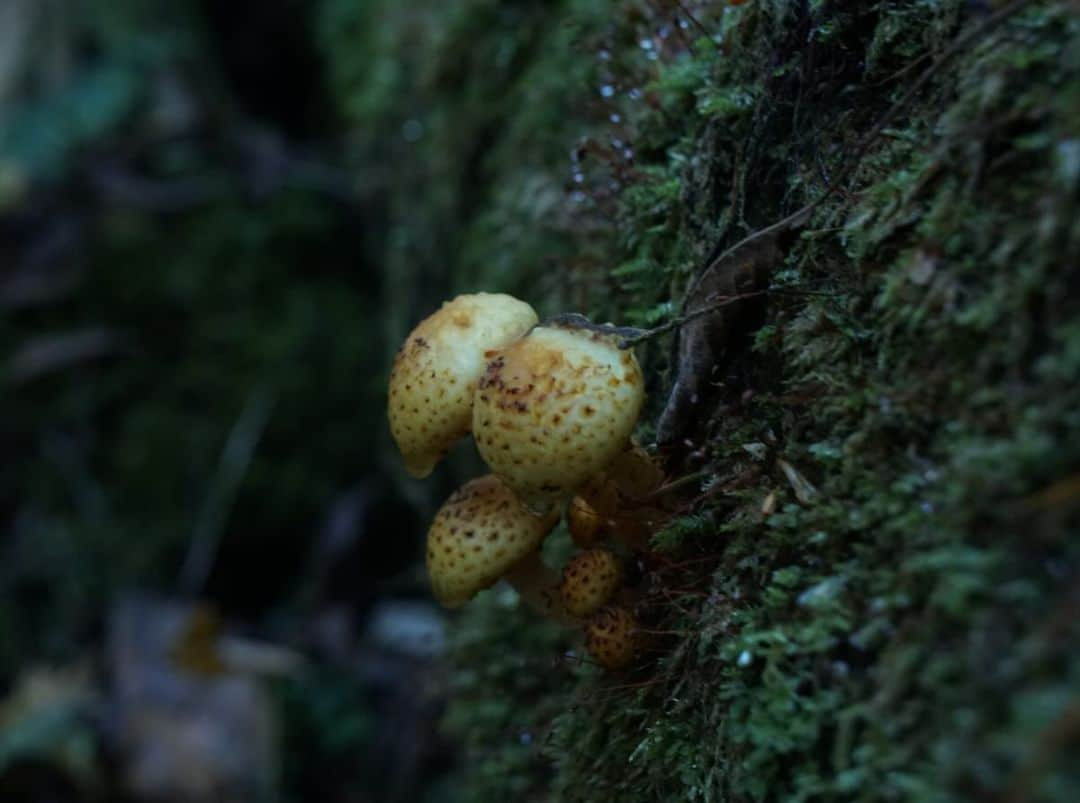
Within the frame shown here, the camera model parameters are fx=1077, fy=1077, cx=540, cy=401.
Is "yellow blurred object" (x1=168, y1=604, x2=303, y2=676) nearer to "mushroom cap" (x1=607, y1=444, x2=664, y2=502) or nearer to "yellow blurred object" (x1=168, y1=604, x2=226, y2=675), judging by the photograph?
"yellow blurred object" (x1=168, y1=604, x2=226, y2=675)

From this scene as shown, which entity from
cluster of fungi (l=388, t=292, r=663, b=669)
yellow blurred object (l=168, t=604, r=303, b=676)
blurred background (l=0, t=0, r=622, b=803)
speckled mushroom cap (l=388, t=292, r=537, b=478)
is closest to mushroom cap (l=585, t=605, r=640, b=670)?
cluster of fungi (l=388, t=292, r=663, b=669)

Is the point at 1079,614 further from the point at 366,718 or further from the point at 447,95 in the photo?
the point at 366,718

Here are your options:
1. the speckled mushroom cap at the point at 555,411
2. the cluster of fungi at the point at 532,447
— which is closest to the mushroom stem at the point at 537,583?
Result: the cluster of fungi at the point at 532,447

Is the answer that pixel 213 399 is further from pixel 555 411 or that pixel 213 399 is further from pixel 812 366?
pixel 812 366

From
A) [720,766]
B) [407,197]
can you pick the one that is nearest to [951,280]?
[720,766]

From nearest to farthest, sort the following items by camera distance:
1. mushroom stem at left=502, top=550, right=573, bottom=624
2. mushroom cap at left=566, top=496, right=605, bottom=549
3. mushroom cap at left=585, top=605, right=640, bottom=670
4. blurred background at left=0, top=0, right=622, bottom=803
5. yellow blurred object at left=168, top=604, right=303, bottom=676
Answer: mushroom cap at left=585, top=605, right=640, bottom=670, mushroom cap at left=566, top=496, right=605, bottom=549, mushroom stem at left=502, top=550, right=573, bottom=624, blurred background at left=0, top=0, right=622, bottom=803, yellow blurred object at left=168, top=604, right=303, bottom=676

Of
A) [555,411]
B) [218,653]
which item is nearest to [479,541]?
[555,411]
